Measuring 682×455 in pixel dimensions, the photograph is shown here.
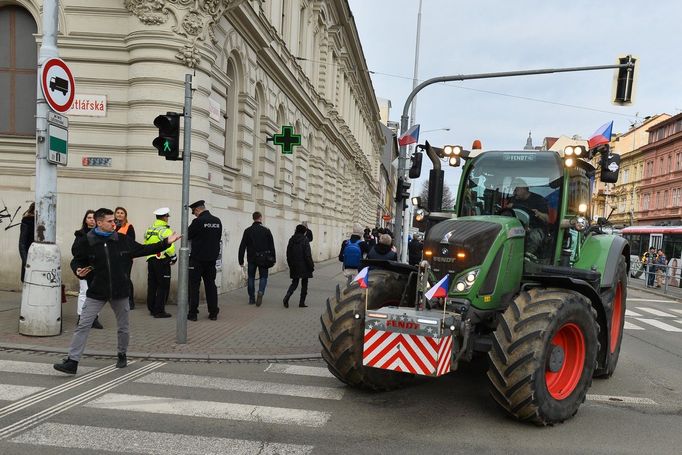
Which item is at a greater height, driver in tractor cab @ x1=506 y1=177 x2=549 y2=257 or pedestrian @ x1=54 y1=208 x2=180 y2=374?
driver in tractor cab @ x1=506 y1=177 x2=549 y2=257

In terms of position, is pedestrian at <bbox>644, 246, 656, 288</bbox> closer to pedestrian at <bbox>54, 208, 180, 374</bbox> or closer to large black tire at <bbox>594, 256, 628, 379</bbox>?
large black tire at <bbox>594, 256, 628, 379</bbox>

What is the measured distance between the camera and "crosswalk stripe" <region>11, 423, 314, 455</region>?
13.4 feet

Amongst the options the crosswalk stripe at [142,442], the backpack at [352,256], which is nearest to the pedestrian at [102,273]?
the crosswalk stripe at [142,442]

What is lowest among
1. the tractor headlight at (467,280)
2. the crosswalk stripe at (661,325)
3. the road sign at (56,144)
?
the crosswalk stripe at (661,325)

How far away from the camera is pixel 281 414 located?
16.2ft

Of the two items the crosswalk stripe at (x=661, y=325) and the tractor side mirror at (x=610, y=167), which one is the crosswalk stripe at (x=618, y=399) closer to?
the tractor side mirror at (x=610, y=167)

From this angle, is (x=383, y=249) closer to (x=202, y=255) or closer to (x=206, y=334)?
(x=202, y=255)

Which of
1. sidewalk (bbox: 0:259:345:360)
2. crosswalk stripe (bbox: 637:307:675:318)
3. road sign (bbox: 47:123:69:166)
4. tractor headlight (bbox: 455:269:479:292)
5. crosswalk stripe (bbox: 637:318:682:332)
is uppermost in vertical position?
road sign (bbox: 47:123:69:166)

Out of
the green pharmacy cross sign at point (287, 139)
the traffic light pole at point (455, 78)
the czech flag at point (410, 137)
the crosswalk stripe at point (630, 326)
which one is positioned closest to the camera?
the crosswalk stripe at point (630, 326)

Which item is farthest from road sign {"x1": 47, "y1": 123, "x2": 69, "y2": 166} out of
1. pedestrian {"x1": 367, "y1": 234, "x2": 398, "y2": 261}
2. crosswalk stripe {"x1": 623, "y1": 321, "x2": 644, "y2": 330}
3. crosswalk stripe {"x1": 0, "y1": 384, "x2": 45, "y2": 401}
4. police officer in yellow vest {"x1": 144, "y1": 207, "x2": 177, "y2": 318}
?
crosswalk stripe {"x1": 623, "y1": 321, "x2": 644, "y2": 330}

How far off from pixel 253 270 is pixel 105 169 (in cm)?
352

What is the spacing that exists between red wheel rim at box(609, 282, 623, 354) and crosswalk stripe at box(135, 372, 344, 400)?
3.79 m

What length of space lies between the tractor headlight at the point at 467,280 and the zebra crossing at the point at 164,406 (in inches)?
64.2

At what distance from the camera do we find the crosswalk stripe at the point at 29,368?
19.4 feet
